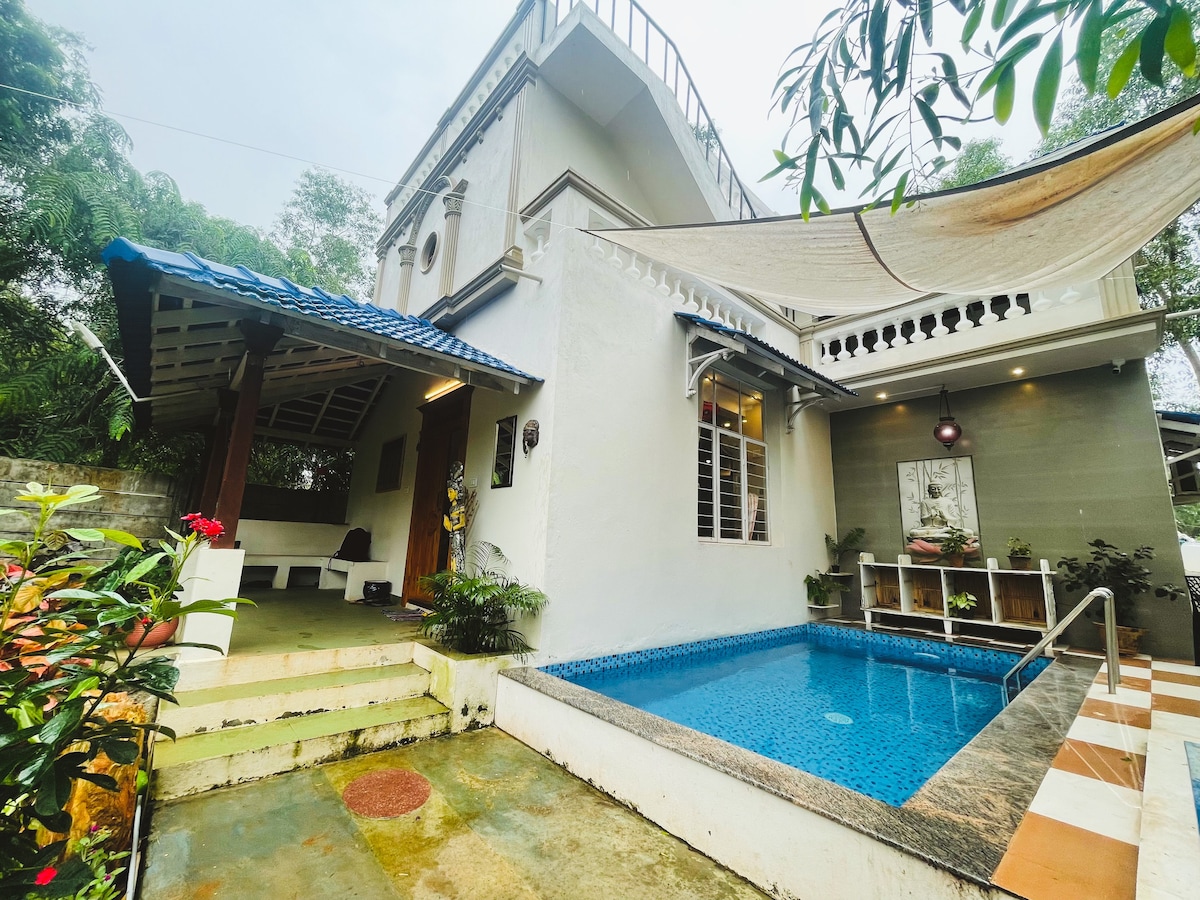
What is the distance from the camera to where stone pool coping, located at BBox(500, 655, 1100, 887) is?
5.25 feet

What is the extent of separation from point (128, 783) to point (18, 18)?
11496mm

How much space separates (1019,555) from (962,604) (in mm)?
908

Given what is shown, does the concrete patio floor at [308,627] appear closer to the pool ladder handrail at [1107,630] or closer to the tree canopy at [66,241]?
the tree canopy at [66,241]

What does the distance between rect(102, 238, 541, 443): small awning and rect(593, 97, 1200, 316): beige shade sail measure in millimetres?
1913

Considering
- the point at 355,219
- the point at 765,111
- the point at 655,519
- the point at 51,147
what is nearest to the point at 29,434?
the point at 51,147

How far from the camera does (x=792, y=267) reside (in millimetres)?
4023

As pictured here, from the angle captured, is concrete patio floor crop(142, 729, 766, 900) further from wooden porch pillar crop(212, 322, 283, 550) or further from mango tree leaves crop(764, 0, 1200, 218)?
mango tree leaves crop(764, 0, 1200, 218)

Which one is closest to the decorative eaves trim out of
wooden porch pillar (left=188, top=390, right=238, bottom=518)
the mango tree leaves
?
wooden porch pillar (left=188, top=390, right=238, bottom=518)

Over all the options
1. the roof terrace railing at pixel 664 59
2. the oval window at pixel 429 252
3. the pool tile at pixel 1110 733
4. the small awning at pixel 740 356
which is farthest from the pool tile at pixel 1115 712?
the oval window at pixel 429 252

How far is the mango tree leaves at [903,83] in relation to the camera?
3.22ft

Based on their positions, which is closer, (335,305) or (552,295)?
(335,305)

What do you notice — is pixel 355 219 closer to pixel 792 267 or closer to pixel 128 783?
pixel 792 267

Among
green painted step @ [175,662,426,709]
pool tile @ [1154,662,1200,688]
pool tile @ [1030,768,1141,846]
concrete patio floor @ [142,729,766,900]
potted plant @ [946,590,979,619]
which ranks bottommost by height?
concrete patio floor @ [142,729,766,900]

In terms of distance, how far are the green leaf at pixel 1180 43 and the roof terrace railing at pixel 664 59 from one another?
6.92 m
